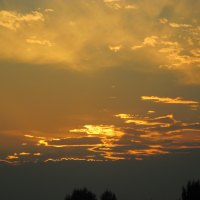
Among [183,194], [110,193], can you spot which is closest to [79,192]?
[110,193]

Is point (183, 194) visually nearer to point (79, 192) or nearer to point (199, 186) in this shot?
point (199, 186)

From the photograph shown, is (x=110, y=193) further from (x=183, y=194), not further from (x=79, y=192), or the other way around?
(x=183, y=194)

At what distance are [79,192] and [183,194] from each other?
2703 cm

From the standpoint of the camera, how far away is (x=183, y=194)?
272ft

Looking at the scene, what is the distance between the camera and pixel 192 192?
270ft

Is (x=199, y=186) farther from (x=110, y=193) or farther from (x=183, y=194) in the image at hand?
(x=110, y=193)

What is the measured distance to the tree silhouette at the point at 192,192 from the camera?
8214cm

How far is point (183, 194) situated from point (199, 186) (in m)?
3.41

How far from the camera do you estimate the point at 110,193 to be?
101 metres

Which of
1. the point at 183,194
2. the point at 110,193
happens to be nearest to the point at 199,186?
the point at 183,194

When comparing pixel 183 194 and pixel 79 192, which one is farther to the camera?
pixel 79 192

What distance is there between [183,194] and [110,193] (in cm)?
2294

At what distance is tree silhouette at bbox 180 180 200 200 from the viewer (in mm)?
82144

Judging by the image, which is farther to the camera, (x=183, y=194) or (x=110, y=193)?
(x=110, y=193)
